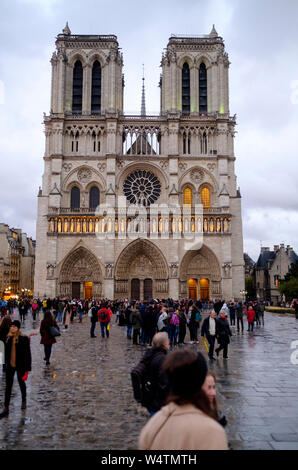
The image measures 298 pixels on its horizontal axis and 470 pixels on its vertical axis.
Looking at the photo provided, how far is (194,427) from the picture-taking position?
191cm

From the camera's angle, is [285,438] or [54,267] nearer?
[285,438]

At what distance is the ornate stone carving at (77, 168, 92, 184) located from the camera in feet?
130

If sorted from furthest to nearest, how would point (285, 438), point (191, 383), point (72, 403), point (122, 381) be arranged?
point (122, 381), point (72, 403), point (285, 438), point (191, 383)

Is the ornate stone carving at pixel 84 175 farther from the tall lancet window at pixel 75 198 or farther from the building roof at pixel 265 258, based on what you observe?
the building roof at pixel 265 258

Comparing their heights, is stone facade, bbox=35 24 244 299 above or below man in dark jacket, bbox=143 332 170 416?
above

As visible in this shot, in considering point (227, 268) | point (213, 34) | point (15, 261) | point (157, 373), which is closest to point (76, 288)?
point (227, 268)

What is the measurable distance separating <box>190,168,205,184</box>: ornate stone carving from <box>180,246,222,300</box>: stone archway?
695 centimetres

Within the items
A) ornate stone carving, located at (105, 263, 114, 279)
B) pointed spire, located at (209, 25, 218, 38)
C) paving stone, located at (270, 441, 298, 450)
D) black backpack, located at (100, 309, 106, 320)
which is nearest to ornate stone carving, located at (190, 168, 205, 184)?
ornate stone carving, located at (105, 263, 114, 279)

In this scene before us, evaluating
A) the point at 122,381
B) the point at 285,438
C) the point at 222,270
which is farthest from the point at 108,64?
the point at 285,438

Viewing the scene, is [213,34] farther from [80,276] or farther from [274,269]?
[274,269]

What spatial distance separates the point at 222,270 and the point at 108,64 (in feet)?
78.0

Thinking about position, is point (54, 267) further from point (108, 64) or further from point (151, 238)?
point (108, 64)

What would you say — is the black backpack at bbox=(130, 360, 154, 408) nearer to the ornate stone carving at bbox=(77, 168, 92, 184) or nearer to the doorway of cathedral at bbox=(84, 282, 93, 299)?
the doorway of cathedral at bbox=(84, 282, 93, 299)

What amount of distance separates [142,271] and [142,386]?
3516 cm
